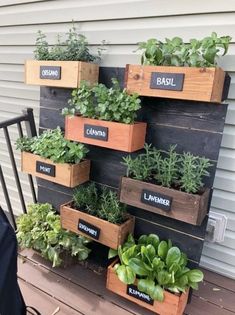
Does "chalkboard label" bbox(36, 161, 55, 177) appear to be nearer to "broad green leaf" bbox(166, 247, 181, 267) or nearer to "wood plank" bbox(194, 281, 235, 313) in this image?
"broad green leaf" bbox(166, 247, 181, 267)

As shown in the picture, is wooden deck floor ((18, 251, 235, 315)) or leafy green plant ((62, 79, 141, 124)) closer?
leafy green plant ((62, 79, 141, 124))

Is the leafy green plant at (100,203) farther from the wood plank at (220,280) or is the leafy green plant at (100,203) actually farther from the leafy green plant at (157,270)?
the wood plank at (220,280)

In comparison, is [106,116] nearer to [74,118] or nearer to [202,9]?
[74,118]

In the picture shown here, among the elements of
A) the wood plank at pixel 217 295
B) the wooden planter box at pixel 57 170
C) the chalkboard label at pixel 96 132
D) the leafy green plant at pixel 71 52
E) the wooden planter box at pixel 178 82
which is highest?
the leafy green plant at pixel 71 52

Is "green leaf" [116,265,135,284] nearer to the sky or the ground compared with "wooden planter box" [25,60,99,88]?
nearer to the ground

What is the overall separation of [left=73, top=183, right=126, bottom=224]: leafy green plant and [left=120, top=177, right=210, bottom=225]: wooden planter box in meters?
0.15

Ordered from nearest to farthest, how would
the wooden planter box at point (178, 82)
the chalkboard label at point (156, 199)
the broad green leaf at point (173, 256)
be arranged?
the wooden planter box at point (178, 82) → the chalkboard label at point (156, 199) → the broad green leaf at point (173, 256)

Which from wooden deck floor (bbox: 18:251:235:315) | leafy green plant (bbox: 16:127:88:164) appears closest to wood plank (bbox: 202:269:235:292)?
wooden deck floor (bbox: 18:251:235:315)

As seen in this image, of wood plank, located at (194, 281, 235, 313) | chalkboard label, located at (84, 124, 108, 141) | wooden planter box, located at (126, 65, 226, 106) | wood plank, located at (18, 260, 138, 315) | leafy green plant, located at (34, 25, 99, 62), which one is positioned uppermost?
leafy green plant, located at (34, 25, 99, 62)

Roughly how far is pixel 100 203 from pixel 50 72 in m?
0.83

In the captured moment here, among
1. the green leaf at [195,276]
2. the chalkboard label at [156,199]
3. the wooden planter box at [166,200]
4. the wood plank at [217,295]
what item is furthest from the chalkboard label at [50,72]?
the wood plank at [217,295]

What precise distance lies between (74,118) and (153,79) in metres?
0.48

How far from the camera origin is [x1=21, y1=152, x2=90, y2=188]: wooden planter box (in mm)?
1638

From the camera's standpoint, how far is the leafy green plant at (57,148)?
1.63 metres
